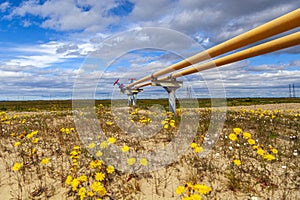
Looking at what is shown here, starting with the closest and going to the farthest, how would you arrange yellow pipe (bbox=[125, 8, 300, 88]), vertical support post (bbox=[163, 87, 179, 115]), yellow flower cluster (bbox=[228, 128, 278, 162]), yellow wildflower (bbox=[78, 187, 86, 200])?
1. yellow wildflower (bbox=[78, 187, 86, 200])
2. yellow flower cluster (bbox=[228, 128, 278, 162])
3. yellow pipe (bbox=[125, 8, 300, 88])
4. vertical support post (bbox=[163, 87, 179, 115])

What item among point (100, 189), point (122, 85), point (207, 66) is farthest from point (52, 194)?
point (122, 85)

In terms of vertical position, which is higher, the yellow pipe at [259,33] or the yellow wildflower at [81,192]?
the yellow pipe at [259,33]

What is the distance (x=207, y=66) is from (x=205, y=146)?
10.0 ft

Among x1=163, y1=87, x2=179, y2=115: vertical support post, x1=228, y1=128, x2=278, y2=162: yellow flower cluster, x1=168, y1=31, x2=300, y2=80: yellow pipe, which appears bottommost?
x1=228, y1=128, x2=278, y2=162: yellow flower cluster

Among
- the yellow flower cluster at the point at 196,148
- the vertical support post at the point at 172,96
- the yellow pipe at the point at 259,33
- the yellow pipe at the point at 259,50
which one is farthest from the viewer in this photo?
the vertical support post at the point at 172,96

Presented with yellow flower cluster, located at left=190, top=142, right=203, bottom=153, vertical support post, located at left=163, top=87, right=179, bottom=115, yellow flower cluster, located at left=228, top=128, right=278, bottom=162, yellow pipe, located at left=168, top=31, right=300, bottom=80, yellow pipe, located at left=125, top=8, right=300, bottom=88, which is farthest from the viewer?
vertical support post, located at left=163, top=87, right=179, bottom=115

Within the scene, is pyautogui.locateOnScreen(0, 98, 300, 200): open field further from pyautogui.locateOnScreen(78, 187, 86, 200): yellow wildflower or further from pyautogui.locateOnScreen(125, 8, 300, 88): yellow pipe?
pyautogui.locateOnScreen(125, 8, 300, 88): yellow pipe

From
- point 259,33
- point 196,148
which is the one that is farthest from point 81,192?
point 259,33

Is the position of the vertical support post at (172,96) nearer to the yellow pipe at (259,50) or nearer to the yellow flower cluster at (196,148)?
the yellow pipe at (259,50)

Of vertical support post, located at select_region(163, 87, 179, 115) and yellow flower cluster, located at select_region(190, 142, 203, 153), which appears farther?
vertical support post, located at select_region(163, 87, 179, 115)

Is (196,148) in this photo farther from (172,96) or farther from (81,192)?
(172,96)

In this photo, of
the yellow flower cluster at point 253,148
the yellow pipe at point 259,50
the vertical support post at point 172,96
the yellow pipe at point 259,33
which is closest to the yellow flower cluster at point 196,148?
the yellow flower cluster at point 253,148

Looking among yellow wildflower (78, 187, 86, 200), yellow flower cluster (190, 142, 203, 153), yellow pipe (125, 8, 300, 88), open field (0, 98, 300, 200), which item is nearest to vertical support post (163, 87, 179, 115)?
yellow pipe (125, 8, 300, 88)

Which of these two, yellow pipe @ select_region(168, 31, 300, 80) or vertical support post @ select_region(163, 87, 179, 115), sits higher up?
yellow pipe @ select_region(168, 31, 300, 80)
